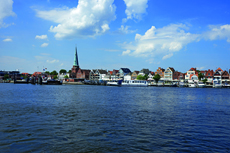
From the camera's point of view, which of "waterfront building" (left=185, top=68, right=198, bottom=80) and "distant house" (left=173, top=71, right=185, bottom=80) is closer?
"waterfront building" (left=185, top=68, right=198, bottom=80)

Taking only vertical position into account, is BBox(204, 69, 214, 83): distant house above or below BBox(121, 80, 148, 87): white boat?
above

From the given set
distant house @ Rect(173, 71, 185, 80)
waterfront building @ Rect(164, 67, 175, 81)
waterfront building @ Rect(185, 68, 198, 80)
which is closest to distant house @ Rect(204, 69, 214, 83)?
waterfront building @ Rect(185, 68, 198, 80)

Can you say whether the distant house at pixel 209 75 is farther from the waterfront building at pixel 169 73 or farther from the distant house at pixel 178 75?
the waterfront building at pixel 169 73

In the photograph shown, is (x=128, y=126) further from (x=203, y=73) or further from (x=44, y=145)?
(x=203, y=73)

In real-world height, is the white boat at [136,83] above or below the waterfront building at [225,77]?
below

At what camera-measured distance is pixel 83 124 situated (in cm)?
1895

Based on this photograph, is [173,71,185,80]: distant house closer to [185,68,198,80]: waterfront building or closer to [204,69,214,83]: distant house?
[185,68,198,80]: waterfront building

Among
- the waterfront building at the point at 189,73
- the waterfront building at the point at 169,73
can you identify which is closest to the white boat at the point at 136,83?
the waterfront building at the point at 169,73

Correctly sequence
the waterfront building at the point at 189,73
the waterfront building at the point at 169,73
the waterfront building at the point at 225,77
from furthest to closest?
1. the waterfront building at the point at 169,73
2. the waterfront building at the point at 189,73
3. the waterfront building at the point at 225,77

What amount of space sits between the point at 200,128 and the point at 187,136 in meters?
3.43

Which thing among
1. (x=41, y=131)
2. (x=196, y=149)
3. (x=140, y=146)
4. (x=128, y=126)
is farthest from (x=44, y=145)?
(x=196, y=149)

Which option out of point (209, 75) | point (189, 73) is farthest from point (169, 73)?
point (209, 75)

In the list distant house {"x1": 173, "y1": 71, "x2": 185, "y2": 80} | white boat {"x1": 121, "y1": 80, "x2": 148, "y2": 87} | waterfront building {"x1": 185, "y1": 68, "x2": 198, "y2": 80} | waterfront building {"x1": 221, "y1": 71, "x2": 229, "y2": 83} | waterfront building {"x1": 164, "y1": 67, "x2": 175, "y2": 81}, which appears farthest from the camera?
waterfront building {"x1": 164, "y1": 67, "x2": 175, "y2": 81}

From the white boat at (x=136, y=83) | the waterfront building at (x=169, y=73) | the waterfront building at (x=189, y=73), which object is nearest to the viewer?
the white boat at (x=136, y=83)
